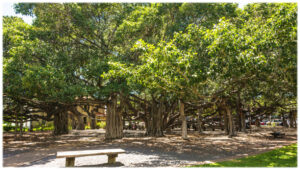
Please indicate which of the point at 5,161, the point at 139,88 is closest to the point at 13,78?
the point at 5,161

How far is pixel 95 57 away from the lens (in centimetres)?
1332

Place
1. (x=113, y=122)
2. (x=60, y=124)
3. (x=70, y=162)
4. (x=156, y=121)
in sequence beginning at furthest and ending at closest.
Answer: (x=60, y=124) → (x=156, y=121) → (x=113, y=122) → (x=70, y=162)

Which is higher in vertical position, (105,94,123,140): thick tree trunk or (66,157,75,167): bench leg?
(105,94,123,140): thick tree trunk

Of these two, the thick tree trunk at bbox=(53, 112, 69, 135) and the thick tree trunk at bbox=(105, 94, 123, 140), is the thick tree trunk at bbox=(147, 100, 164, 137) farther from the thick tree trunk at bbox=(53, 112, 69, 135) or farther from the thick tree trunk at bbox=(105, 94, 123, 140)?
the thick tree trunk at bbox=(53, 112, 69, 135)

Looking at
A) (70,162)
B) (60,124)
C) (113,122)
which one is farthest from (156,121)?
(70,162)

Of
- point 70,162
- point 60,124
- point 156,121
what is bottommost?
point 70,162

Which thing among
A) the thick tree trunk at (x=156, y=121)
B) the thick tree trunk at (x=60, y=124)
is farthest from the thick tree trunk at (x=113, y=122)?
the thick tree trunk at (x=60, y=124)

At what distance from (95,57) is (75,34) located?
2.08m

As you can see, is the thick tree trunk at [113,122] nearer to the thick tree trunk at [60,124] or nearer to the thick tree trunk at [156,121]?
the thick tree trunk at [156,121]

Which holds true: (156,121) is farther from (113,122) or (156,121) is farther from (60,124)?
(60,124)

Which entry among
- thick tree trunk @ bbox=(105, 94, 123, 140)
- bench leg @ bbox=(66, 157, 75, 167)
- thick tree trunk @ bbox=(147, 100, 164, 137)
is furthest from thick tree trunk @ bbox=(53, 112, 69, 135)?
bench leg @ bbox=(66, 157, 75, 167)

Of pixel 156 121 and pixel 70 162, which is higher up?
pixel 156 121

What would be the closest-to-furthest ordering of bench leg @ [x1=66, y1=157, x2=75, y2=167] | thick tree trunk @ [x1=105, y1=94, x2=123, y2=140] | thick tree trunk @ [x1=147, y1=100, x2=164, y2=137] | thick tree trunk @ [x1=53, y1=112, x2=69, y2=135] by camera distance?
1. bench leg @ [x1=66, y1=157, x2=75, y2=167]
2. thick tree trunk @ [x1=105, y1=94, x2=123, y2=140]
3. thick tree trunk @ [x1=147, y1=100, x2=164, y2=137]
4. thick tree trunk @ [x1=53, y1=112, x2=69, y2=135]

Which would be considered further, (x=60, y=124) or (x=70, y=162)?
(x=60, y=124)
